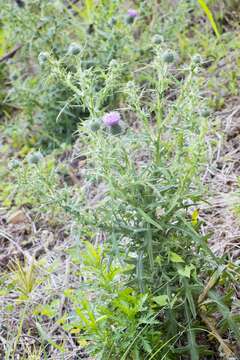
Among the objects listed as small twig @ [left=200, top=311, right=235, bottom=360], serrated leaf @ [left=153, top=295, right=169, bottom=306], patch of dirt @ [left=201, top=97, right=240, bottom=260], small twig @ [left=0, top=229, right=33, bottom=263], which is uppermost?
serrated leaf @ [left=153, top=295, right=169, bottom=306]

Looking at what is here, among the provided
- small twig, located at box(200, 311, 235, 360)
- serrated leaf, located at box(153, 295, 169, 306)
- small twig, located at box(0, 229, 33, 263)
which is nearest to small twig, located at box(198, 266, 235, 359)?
small twig, located at box(200, 311, 235, 360)

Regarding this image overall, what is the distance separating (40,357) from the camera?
1.94 m

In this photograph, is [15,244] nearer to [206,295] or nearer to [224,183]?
[224,183]

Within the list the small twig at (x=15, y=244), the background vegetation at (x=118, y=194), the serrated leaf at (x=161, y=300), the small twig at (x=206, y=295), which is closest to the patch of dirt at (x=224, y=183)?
the background vegetation at (x=118, y=194)

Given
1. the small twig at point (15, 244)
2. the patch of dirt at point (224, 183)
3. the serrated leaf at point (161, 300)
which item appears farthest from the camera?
the small twig at point (15, 244)

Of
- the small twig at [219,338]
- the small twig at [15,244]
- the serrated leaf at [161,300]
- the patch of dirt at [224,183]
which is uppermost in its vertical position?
the serrated leaf at [161,300]

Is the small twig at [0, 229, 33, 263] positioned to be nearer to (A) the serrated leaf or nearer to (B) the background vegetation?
(B) the background vegetation

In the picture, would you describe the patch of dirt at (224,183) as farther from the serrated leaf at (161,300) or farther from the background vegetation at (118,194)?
the serrated leaf at (161,300)

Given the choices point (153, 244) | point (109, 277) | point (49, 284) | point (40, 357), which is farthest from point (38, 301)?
point (153, 244)

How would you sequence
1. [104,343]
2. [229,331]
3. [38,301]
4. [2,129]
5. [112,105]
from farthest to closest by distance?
[2,129] → [112,105] → [38,301] → [229,331] → [104,343]

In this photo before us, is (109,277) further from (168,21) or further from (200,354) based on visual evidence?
(168,21)

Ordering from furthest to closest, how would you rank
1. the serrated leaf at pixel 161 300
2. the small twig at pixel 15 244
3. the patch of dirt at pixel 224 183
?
1. the small twig at pixel 15 244
2. the patch of dirt at pixel 224 183
3. the serrated leaf at pixel 161 300

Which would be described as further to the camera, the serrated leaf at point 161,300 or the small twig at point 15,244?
the small twig at point 15,244

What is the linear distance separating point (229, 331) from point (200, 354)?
5.6 inches
